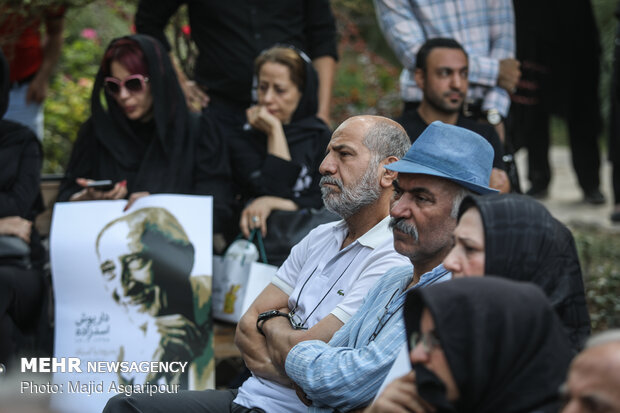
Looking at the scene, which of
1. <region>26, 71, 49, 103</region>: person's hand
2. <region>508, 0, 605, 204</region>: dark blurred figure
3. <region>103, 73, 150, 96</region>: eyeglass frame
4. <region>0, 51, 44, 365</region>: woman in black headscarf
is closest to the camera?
<region>0, 51, 44, 365</region>: woman in black headscarf

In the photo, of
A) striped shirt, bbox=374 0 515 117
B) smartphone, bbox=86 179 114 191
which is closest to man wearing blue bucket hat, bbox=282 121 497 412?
smartphone, bbox=86 179 114 191

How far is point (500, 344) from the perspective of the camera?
193 centimetres

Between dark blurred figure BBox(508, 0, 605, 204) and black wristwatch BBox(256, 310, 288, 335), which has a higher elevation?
dark blurred figure BBox(508, 0, 605, 204)

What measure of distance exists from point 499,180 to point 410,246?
200 centimetres

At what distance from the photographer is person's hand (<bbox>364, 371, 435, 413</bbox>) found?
2170mm

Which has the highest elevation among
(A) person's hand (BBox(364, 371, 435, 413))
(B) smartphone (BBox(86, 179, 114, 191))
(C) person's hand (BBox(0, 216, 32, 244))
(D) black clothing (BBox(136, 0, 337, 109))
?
(D) black clothing (BBox(136, 0, 337, 109))

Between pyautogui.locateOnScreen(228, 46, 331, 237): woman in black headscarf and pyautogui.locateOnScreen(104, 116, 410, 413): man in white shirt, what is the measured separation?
1.26 meters

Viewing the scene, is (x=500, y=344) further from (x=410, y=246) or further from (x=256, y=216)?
(x=256, y=216)

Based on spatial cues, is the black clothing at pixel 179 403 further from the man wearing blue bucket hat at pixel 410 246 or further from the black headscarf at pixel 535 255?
the black headscarf at pixel 535 255

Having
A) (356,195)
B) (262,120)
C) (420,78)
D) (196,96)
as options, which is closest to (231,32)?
(196,96)

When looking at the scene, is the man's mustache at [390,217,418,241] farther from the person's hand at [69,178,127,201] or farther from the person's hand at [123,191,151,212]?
the person's hand at [69,178,127,201]

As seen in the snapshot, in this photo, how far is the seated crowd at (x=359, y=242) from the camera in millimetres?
1975

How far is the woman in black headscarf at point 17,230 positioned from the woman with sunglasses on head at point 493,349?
3.22m

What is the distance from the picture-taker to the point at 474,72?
5.51 meters
